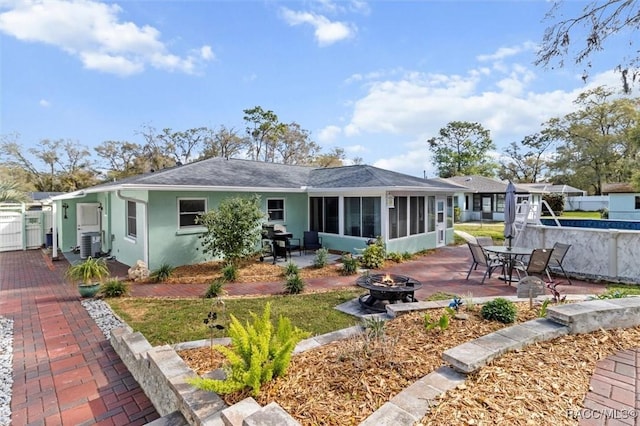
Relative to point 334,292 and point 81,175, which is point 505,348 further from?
point 81,175

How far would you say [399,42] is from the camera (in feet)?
33.5

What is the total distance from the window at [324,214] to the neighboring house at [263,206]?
0.13 feet

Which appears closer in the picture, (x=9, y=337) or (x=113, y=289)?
(x=9, y=337)

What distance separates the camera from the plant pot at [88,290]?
687cm

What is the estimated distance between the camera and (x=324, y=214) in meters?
13.2

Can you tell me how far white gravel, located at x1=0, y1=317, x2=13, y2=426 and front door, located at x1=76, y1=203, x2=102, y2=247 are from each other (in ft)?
29.0

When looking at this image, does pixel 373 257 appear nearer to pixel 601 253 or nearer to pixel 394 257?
pixel 394 257

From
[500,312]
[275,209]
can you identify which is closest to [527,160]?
[275,209]

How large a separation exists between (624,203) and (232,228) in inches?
1260

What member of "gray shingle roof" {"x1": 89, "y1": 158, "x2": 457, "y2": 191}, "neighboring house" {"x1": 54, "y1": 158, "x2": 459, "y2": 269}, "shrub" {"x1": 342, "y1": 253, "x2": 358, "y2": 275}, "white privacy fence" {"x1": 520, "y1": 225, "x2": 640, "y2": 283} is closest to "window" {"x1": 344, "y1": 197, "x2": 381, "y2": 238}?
"neighboring house" {"x1": 54, "y1": 158, "x2": 459, "y2": 269}

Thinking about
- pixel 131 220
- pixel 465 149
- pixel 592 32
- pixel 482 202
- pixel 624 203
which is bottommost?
pixel 131 220

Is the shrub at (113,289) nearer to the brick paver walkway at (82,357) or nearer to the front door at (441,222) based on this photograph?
the brick paver walkway at (82,357)

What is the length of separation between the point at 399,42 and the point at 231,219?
7740 millimetres

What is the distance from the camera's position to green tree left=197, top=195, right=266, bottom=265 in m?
9.31
